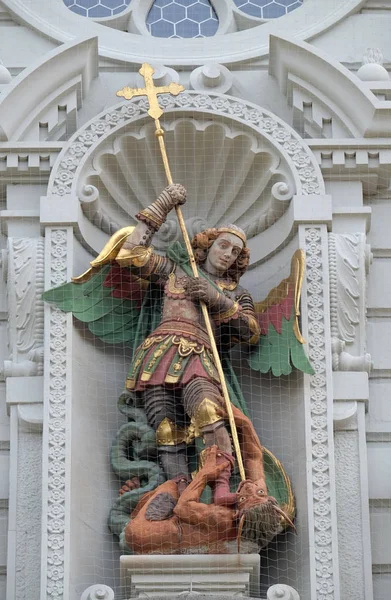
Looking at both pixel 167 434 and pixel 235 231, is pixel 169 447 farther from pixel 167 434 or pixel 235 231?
pixel 235 231

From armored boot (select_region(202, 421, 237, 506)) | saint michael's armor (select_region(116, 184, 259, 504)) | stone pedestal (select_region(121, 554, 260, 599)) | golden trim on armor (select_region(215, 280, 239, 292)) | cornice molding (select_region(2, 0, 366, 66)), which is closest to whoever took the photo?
stone pedestal (select_region(121, 554, 260, 599))

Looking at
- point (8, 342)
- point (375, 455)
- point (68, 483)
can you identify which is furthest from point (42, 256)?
point (375, 455)

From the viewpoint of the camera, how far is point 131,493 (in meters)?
8.30

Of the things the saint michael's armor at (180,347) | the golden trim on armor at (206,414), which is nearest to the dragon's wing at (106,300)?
the saint michael's armor at (180,347)

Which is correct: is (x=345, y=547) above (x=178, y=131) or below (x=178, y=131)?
below

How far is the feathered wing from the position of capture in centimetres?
844

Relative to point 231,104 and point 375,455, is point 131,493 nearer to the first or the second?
point 375,455

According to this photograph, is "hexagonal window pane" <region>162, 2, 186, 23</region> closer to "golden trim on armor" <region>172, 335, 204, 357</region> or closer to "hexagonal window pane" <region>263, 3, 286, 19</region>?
"hexagonal window pane" <region>263, 3, 286, 19</region>

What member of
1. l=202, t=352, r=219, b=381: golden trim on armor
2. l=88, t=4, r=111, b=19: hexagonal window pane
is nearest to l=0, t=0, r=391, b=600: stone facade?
l=88, t=4, r=111, b=19: hexagonal window pane

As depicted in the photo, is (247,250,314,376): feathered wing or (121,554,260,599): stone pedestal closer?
(121,554,260,599): stone pedestal

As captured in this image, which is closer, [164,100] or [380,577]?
[380,577]

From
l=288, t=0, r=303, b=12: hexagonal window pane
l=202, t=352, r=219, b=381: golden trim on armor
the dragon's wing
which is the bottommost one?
l=202, t=352, r=219, b=381: golden trim on armor

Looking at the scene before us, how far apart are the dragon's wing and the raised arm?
0.12 meters

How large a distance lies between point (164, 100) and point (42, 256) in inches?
36.7
